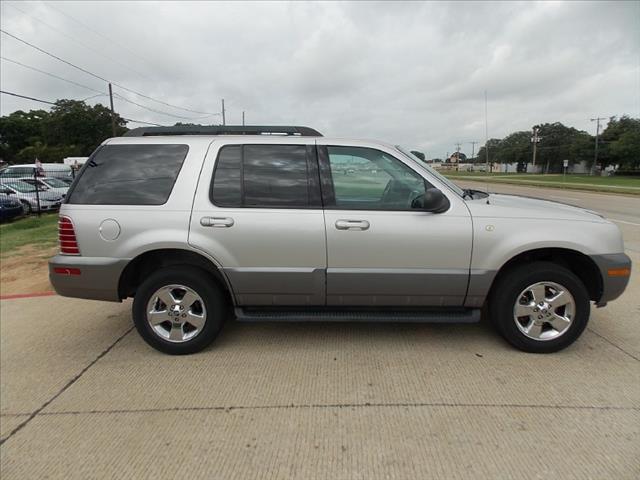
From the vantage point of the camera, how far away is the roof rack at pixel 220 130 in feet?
12.1

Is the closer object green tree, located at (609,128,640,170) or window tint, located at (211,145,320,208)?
window tint, located at (211,145,320,208)

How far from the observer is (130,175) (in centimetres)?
346

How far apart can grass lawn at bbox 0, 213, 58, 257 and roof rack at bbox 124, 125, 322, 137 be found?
6.27 metres

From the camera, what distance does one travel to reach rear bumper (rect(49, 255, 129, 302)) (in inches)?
133

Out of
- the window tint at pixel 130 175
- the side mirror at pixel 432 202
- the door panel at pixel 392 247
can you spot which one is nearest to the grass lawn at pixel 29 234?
the window tint at pixel 130 175

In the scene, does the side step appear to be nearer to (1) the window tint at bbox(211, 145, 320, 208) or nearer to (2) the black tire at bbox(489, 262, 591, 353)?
(2) the black tire at bbox(489, 262, 591, 353)

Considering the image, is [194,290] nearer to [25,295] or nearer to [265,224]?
[265,224]

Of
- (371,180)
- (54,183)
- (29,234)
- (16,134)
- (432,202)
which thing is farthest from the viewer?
(16,134)

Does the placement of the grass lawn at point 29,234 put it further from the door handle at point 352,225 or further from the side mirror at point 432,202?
the side mirror at point 432,202

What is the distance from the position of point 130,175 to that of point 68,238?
71 cm

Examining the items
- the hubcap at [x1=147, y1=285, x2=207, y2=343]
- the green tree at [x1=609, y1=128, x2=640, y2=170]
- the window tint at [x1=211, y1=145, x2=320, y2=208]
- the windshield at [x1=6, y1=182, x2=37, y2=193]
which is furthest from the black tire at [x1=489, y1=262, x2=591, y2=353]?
the green tree at [x1=609, y1=128, x2=640, y2=170]

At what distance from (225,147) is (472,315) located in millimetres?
2503

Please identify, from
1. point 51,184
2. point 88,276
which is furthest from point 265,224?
point 51,184

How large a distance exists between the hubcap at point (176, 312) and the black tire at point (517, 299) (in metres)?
2.44
